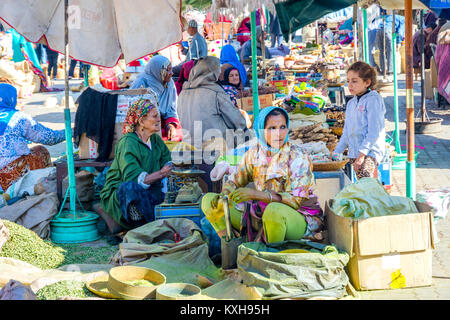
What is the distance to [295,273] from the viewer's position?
12.6 feet

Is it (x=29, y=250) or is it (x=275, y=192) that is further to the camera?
(x=29, y=250)

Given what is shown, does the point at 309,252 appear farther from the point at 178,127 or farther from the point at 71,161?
the point at 178,127

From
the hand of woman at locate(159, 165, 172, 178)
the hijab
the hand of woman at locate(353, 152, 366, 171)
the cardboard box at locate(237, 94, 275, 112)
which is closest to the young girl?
the hand of woman at locate(353, 152, 366, 171)

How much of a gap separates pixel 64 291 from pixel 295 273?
1.55 m

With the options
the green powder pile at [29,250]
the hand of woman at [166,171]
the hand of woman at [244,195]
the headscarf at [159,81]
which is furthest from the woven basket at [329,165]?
the headscarf at [159,81]

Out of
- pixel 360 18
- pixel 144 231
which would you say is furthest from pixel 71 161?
pixel 360 18

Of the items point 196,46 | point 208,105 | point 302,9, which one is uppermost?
point 196,46

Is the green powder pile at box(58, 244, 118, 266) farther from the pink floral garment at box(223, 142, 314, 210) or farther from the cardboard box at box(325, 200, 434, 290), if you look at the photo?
the cardboard box at box(325, 200, 434, 290)

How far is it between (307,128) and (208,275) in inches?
127

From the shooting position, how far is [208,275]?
4.54 meters

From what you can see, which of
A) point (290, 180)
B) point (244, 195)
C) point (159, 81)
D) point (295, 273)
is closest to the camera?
point (295, 273)

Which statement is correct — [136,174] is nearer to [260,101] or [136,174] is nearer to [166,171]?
[166,171]

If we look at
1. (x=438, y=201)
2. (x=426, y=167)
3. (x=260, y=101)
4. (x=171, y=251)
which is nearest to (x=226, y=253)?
(x=171, y=251)

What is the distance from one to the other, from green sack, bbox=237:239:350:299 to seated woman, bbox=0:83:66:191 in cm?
358
